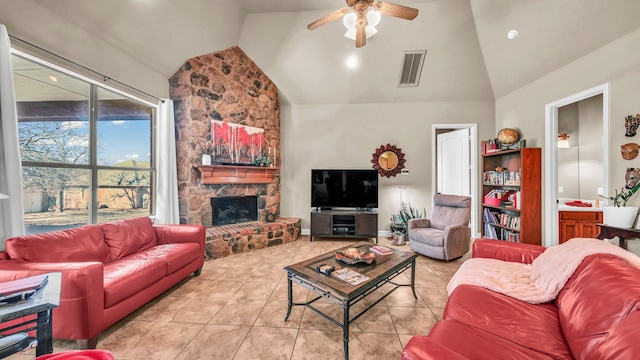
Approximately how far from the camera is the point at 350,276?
1808 millimetres

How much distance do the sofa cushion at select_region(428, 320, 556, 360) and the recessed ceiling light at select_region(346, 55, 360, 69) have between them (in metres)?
4.09

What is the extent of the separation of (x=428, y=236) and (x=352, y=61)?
126 inches

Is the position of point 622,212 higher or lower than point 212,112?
lower

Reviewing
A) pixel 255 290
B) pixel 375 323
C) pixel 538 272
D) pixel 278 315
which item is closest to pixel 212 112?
pixel 255 290

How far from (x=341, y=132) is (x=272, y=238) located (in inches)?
99.2

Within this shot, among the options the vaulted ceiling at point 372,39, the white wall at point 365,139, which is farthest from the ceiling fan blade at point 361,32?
the white wall at point 365,139

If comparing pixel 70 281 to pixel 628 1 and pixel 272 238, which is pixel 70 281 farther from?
pixel 628 1

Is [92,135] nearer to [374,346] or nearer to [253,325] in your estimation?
[253,325]

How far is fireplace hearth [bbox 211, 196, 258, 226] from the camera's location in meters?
4.07

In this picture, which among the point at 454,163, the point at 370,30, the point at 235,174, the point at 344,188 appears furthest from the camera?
the point at 454,163

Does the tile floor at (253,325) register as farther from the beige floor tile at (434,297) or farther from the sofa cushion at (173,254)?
the sofa cushion at (173,254)

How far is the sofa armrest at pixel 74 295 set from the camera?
1.55 metres

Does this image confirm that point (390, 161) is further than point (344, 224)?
Yes

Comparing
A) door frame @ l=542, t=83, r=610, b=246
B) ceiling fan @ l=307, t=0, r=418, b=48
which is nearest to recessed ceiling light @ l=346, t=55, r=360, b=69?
ceiling fan @ l=307, t=0, r=418, b=48
